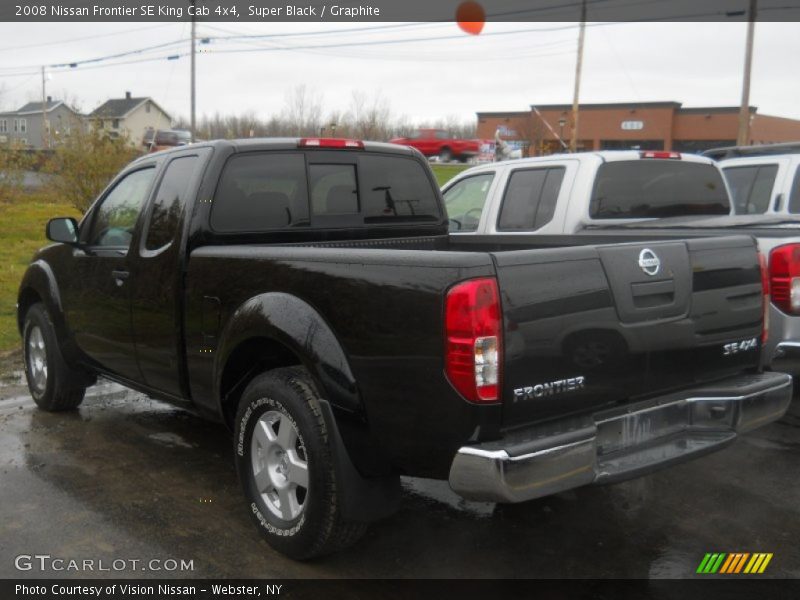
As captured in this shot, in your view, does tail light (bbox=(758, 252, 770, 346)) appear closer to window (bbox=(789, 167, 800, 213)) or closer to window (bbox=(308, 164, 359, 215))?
window (bbox=(308, 164, 359, 215))

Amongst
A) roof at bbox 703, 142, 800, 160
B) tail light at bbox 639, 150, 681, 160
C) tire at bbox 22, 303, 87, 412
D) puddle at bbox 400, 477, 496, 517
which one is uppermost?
roof at bbox 703, 142, 800, 160

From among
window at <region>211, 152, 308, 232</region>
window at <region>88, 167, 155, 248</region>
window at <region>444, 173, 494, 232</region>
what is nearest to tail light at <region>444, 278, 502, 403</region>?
window at <region>211, 152, 308, 232</region>

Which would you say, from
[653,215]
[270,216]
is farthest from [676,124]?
[270,216]

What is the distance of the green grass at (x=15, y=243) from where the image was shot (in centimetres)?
929

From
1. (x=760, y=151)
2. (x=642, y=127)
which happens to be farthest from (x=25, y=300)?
(x=642, y=127)

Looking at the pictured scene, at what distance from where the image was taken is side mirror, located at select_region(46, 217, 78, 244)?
5488mm

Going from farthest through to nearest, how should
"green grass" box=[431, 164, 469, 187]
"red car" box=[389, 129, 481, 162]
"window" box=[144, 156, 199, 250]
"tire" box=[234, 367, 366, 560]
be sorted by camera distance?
1. "red car" box=[389, 129, 481, 162]
2. "green grass" box=[431, 164, 469, 187]
3. "window" box=[144, 156, 199, 250]
4. "tire" box=[234, 367, 366, 560]

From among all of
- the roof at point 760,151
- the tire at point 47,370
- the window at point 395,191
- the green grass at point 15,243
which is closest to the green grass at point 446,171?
the green grass at point 15,243

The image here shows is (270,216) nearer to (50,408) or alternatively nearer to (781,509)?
(50,408)

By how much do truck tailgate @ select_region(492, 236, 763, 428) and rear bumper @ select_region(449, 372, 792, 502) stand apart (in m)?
0.07

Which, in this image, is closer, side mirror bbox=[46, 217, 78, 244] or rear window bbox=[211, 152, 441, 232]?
rear window bbox=[211, 152, 441, 232]

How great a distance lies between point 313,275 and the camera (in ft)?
11.5

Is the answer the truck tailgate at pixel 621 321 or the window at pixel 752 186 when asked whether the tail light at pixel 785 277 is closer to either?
the truck tailgate at pixel 621 321

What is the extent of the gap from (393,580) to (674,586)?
1.23 m
